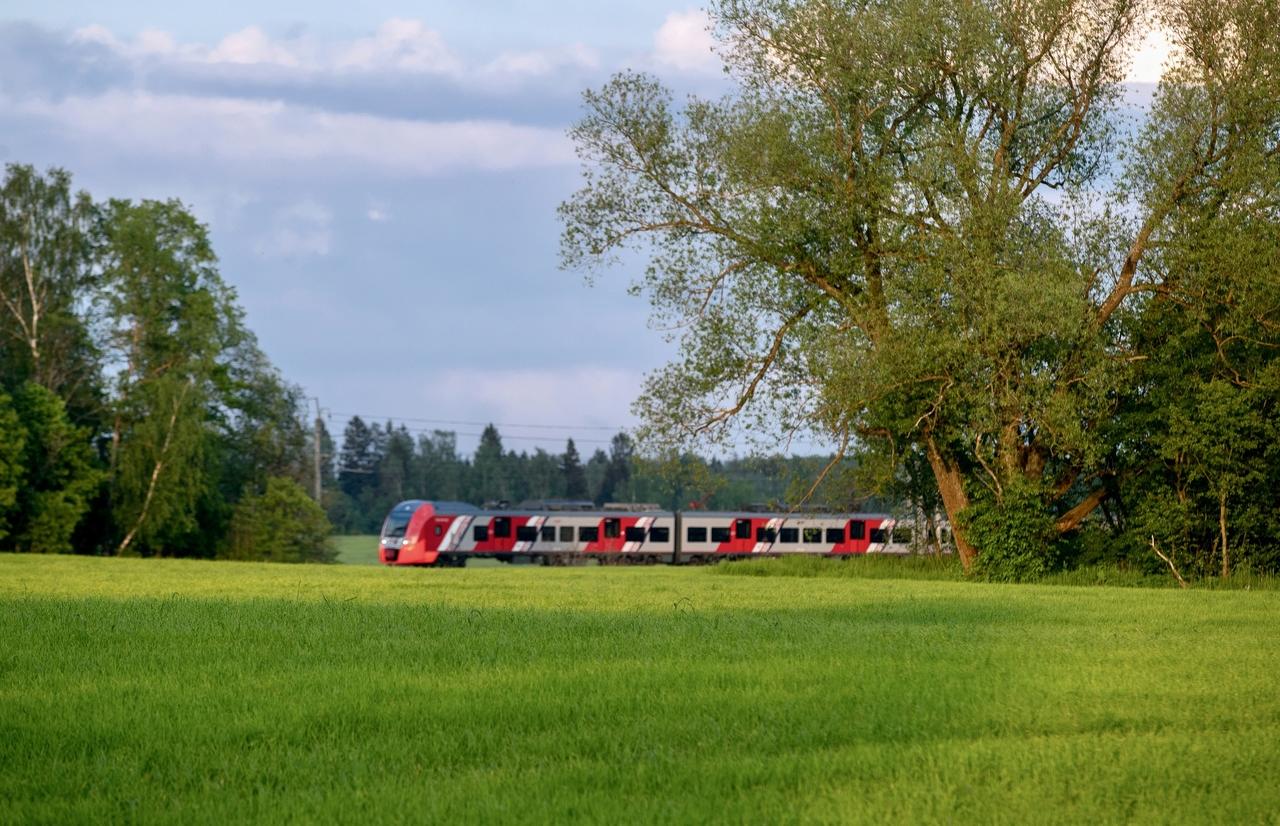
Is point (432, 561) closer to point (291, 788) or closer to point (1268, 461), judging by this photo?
point (1268, 461)

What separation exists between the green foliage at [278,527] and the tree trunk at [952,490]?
114 feet

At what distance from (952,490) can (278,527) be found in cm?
3654

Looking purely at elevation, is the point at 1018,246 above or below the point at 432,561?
above

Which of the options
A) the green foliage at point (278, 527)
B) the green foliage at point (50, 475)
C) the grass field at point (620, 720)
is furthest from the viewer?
the green foliage at point (278, 527)

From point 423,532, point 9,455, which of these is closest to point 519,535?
point 423,532

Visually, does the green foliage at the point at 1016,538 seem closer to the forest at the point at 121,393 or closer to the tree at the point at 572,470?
the forest at the point at 121,393

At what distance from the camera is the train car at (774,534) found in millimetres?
58344

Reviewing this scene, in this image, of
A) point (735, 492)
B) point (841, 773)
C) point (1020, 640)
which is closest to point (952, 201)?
point (1020, 640)

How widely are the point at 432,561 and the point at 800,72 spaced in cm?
3083

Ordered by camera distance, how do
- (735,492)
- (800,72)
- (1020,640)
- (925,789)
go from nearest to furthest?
1. (925,789)
2. (1020,640)
3. (800,72)
4. (735,492)

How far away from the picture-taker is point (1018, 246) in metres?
25.6

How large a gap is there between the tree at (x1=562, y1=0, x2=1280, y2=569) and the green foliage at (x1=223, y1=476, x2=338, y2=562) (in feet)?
107

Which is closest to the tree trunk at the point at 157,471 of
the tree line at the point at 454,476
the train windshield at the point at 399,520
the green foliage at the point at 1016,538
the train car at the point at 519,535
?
the train windshield at the point at 399,520

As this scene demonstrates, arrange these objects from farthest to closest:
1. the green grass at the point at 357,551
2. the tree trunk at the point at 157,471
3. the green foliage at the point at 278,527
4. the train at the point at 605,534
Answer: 1. the green grass at the point at 357,551
2. the green foliage at the point at 278,527
3. the train at the point at 605,534
4. the tree trunk at the point at 157,471
